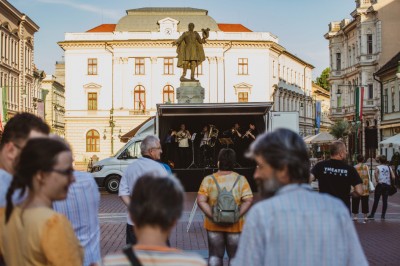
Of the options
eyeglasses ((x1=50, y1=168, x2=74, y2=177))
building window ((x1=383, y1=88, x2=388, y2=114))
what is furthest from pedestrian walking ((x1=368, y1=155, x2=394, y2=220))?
building window ((x1=383, y1=88, x2=388, y2=114))

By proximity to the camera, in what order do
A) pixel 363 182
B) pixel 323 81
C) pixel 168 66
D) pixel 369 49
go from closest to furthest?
pixel 363 182 < pixel 369 49 < pixel 168 66 < pixel 323 81

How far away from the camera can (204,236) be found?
51.6 ft

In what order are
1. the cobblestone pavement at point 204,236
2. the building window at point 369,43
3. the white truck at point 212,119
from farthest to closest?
the building window at point 369,43, the white truck at point 212,119, the cobblestone pavement at point 204,236

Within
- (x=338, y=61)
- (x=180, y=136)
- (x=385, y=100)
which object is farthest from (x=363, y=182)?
(x=338, y=61)

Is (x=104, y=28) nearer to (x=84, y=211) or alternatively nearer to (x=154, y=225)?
(x=84, y=211)

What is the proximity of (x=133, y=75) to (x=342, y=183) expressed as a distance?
6685 cm

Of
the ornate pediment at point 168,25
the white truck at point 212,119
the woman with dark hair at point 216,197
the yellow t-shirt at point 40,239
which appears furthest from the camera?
the ornate pediment at point 168,25

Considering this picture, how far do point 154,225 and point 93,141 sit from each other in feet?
244

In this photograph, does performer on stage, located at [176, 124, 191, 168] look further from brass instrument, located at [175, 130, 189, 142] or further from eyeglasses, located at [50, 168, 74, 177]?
eyeglasses, located at [50, 168, 74, 177]

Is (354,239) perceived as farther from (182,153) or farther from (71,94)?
(71,94)

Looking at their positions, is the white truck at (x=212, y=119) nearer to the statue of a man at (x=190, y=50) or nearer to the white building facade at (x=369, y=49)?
the statue of a man at (x=190, y=50)

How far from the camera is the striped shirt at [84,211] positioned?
5.36 metres

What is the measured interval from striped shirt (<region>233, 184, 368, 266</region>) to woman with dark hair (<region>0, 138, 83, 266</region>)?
887 millimetres

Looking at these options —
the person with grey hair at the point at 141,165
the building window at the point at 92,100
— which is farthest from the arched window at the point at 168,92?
the person with grey hair at the point at 141,165
